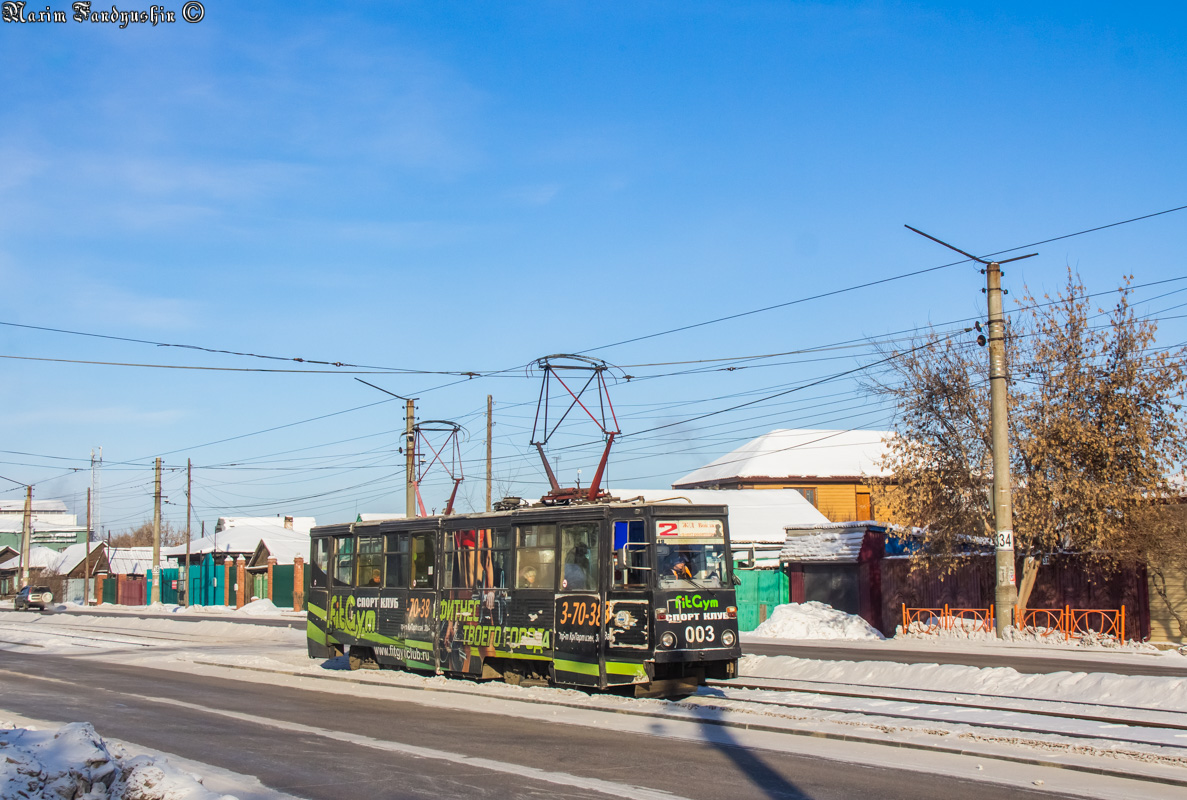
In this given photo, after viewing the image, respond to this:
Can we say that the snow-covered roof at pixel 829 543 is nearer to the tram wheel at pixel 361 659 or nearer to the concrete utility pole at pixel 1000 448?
the concrete utility pole at pixel 1000 448

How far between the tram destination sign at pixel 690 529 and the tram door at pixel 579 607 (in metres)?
0.91

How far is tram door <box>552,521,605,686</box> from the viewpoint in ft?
49.3

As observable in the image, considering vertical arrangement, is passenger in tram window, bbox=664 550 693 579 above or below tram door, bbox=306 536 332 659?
above

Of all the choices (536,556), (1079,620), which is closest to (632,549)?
(536,556)

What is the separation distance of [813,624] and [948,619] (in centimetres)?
433

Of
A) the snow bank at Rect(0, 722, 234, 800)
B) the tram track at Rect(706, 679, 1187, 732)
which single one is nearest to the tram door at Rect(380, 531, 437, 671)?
the tram track at Rect(706, 679, 1187, 732)

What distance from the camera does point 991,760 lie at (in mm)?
9930

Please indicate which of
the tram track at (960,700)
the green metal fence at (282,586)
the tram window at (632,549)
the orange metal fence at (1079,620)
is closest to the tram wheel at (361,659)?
the tram track at (960,700)

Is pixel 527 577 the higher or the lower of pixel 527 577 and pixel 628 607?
the higher

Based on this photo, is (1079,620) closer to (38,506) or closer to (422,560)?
(422,560)

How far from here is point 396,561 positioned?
1983cm

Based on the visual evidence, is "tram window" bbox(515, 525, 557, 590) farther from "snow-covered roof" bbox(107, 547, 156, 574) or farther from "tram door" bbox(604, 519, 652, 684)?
"snow-covered roof" bbox(107, 547, 156, 574)

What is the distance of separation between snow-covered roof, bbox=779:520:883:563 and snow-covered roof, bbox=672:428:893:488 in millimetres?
41469

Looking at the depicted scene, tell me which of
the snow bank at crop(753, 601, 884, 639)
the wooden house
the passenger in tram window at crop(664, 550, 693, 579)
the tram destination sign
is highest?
the wooden house
